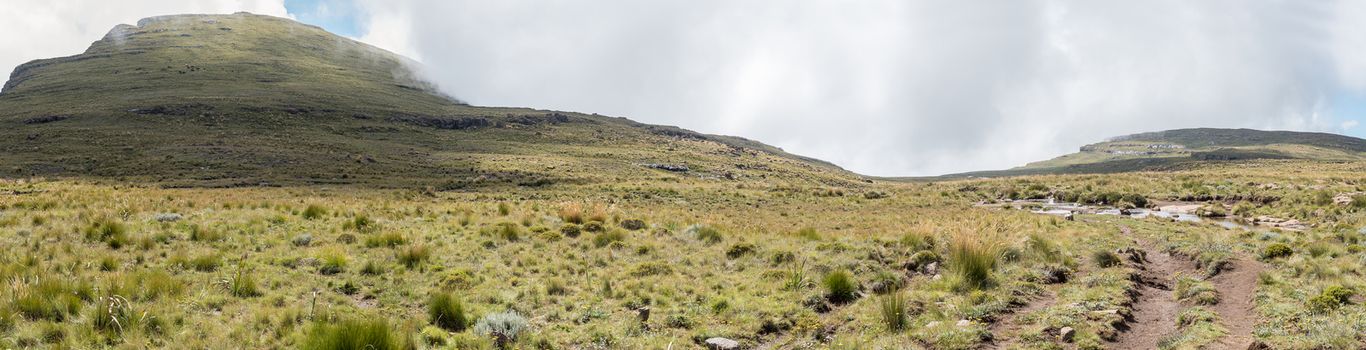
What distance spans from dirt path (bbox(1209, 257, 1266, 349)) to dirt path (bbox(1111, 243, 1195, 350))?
2.08ft

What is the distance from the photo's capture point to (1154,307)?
10688mm

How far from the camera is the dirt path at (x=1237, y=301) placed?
8.15m


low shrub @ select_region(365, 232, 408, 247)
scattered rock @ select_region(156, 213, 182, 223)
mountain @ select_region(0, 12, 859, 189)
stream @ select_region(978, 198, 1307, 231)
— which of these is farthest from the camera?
mountain @ select_region(0, 12, 859, 189)

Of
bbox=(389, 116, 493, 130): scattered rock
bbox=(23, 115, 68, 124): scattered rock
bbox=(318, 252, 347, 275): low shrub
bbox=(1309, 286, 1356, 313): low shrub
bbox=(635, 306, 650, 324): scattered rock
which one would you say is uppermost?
bbox=(389, 116, 493, 130): scattered rock

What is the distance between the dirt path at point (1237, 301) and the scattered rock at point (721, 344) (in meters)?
6.00

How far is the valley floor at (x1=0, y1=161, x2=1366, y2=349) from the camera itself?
8.49m

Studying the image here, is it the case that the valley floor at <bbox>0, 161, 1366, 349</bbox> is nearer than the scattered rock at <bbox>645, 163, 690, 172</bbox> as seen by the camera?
Yes

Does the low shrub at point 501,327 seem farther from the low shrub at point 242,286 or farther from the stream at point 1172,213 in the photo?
the stream at point 1172,213

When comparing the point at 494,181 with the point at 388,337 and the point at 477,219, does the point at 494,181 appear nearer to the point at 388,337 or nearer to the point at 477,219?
the point at 477,219

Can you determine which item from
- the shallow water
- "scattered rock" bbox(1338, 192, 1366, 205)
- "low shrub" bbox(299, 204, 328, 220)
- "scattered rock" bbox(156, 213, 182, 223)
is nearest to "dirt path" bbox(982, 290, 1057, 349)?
the shallow water

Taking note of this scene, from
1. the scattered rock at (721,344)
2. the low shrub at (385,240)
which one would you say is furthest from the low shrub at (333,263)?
the scattered rock at (721,344)

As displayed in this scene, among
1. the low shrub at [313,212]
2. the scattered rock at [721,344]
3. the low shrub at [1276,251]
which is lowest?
the scattered rock at [721,344]

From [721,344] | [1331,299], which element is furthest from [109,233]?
[1331,299]

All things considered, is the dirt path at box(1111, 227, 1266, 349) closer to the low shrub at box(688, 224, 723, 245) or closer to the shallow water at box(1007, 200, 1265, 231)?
the low shrub at box(688, 224, 723, 245)
